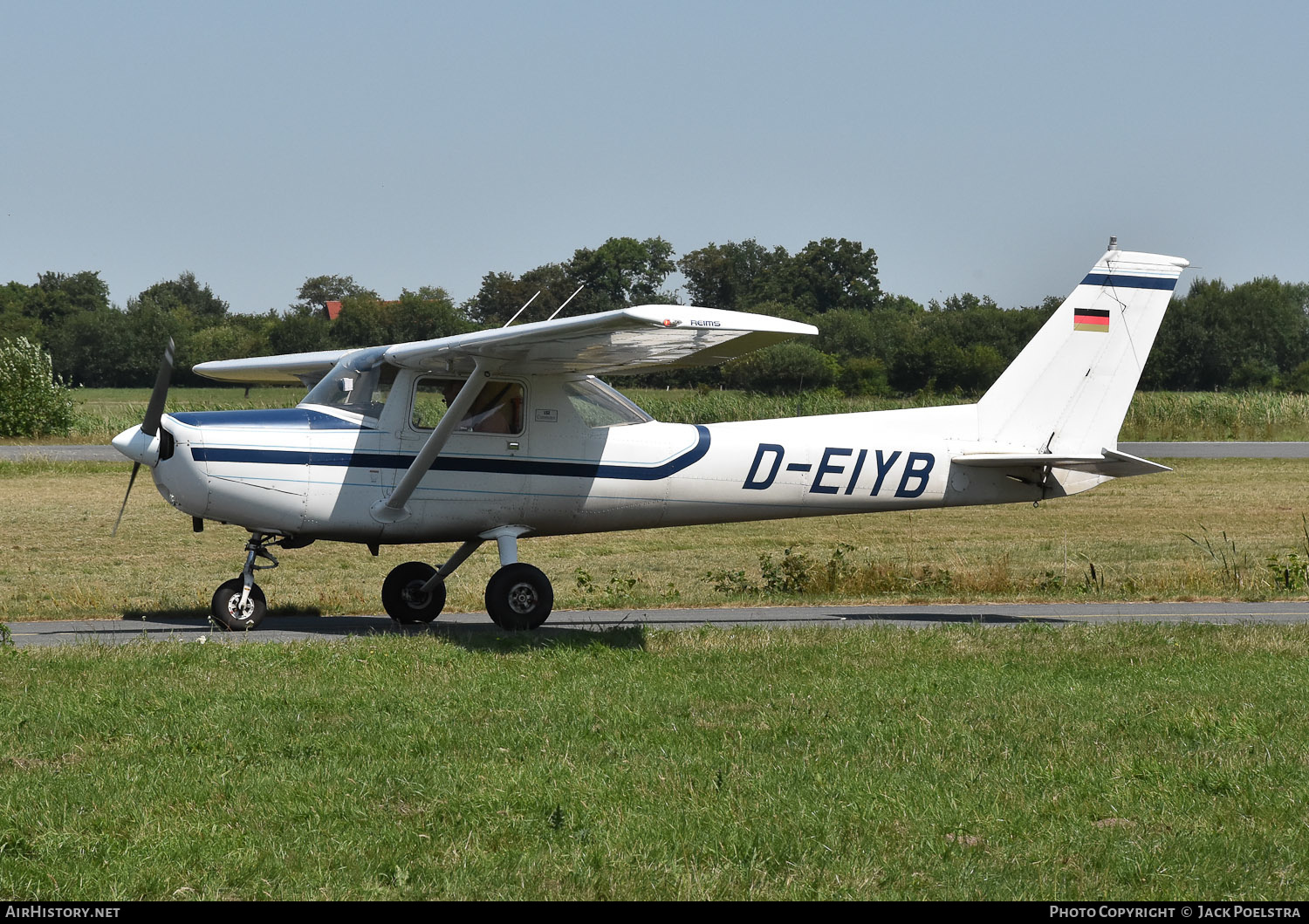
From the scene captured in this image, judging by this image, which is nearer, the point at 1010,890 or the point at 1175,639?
the point at 1010,890

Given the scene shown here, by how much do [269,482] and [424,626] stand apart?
77.3 inches

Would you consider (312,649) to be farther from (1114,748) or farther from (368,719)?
(1114,748)

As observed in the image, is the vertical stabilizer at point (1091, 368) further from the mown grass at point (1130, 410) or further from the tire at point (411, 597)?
the mown grass at point (1130, 410)

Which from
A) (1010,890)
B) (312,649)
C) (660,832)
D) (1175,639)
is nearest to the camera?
(1010,890)

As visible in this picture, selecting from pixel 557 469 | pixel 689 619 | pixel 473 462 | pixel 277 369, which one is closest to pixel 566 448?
pixel 557 469

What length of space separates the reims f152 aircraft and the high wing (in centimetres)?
3

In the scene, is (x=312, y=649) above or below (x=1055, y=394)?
below

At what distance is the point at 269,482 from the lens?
10938 millimetres

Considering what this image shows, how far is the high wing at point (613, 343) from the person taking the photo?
908 centimetres

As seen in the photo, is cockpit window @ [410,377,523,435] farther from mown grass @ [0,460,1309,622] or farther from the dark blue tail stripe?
the dark blue tail stripe

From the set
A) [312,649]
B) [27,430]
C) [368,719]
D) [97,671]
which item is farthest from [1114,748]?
[27,430]

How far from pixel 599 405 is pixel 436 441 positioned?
1.61 metres

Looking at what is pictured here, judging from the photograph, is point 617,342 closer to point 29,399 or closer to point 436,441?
point 436,441

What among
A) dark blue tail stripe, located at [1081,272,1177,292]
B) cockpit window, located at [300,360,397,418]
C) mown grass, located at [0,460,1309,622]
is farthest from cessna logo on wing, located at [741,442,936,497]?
cockpit window, located at [300,360,397,418]
